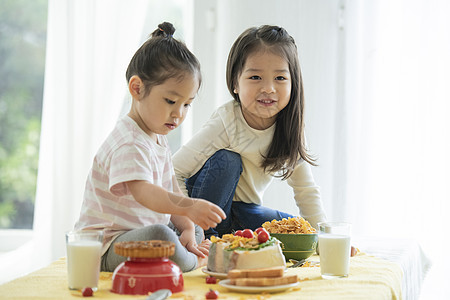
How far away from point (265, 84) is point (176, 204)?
755mm

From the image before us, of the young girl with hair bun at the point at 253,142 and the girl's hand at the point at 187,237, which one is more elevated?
the young girl with hair bun at the point at 253,142

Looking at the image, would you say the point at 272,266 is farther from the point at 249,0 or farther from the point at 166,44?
the point at 249,0

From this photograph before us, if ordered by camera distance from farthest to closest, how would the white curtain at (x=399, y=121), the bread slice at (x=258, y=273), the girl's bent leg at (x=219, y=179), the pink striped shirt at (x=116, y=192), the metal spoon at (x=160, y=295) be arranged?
1. the white curtain at (x=399, y=121)
2. the girl's bent leg at (x=219, y=179)
3. the pink striped shirt at (x=116, y=192)
4. the bread slice at (x=258, y=273)
5. the metal spoon at (x=160, y=295)

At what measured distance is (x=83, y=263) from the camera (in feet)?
3.63

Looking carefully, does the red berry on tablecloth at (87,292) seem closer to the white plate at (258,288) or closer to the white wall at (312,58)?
the white plate at (258,288)

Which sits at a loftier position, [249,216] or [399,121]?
[399,121]

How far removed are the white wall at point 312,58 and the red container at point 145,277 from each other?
176cm

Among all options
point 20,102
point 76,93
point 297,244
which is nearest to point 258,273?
point 297,244

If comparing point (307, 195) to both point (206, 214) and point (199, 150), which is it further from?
point (206, 214)

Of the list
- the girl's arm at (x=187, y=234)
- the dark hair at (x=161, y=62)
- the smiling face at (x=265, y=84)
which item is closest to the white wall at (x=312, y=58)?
the smiling face at (x=265, y=84)

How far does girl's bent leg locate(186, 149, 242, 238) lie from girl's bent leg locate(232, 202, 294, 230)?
0.22 feet

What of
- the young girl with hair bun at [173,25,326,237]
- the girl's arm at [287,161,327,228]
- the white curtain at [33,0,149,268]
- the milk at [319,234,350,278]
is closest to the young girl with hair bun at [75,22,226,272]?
the milk at [319,234,350,278]

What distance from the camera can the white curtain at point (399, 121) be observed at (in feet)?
8.39

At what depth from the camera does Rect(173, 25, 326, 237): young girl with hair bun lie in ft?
6.09
